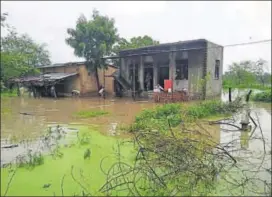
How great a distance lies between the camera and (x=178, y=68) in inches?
806

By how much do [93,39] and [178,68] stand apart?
767 centimetres

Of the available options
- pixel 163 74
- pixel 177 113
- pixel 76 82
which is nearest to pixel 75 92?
pixel 76 82

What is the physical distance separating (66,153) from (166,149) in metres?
2.49

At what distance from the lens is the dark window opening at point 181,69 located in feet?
65.9

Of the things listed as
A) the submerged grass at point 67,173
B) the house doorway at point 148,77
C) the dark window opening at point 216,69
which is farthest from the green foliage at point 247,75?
the submerged grass at point 67,173

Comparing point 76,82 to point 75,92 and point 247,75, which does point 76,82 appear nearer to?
point 75,92

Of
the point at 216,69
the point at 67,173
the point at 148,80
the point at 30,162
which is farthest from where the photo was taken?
the point at 148,80

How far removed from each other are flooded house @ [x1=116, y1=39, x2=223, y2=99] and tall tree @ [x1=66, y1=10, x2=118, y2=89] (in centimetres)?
164

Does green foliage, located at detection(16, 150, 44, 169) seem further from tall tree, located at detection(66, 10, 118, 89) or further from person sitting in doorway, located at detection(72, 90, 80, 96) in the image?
person sitting in doorway, located at detection(72, 90, 80, 96)

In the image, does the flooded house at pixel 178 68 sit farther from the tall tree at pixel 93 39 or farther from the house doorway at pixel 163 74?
the tall tree at pixel 93 39

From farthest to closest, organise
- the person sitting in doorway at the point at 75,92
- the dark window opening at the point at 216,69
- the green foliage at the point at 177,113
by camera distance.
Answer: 1. the person sitting in doorway at the point at 75,92
2. the dark window opening at the point at 216,69
3. the green foliage at the point at 177,113

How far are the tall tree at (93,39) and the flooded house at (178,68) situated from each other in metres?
1.64

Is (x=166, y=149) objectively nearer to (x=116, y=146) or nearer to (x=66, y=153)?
(x=116, y=146)

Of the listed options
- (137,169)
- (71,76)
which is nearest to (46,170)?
(137,169)
